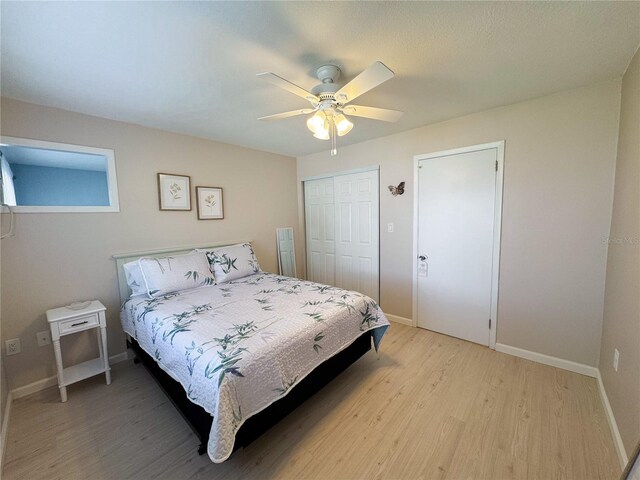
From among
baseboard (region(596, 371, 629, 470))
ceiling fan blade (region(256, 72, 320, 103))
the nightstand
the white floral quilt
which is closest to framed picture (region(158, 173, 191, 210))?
the white floral quilt

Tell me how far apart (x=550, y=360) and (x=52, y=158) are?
15.5ft

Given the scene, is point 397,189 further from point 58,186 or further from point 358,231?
point 58,186

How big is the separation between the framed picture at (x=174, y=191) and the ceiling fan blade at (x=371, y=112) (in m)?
2.07

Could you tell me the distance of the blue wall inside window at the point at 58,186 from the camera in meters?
2.05

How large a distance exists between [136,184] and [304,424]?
8.75ft

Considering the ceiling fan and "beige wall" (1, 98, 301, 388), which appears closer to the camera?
the ceiling fan

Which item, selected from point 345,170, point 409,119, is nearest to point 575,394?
point 409,119

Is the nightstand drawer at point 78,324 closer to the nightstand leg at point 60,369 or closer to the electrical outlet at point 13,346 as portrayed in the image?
the nightstand leg at point 60,369

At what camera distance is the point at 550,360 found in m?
2.21

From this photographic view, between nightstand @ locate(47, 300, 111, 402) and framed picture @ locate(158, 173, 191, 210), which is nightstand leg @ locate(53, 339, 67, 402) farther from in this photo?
framed picture @ locate(158, 173, 191, 210)

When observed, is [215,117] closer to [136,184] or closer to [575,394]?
[136,184]

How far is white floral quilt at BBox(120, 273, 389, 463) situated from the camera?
1274 mm

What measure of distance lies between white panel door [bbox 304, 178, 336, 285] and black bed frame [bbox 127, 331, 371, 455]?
184 centimetres

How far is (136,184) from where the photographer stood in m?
2.55
